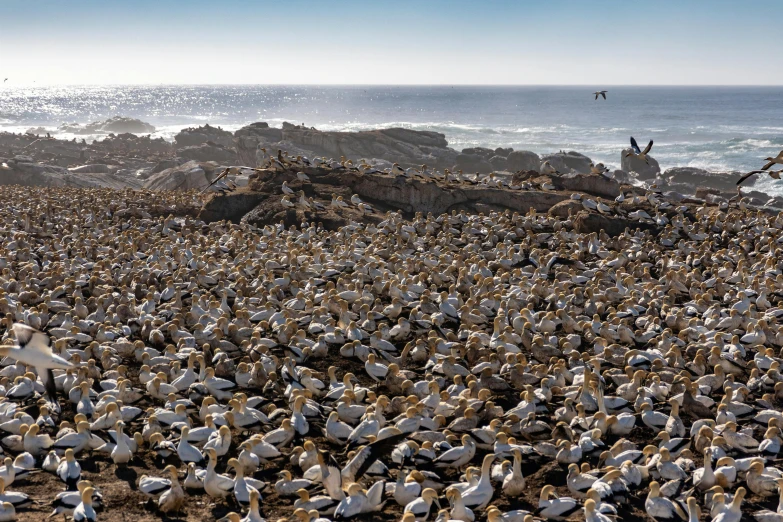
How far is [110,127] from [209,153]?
193 feet

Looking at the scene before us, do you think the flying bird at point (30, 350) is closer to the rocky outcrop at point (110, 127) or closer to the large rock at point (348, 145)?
the large rock at point (348, 145)

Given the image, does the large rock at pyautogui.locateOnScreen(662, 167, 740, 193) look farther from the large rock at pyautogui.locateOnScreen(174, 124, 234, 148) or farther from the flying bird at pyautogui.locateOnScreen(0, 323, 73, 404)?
the flying bird at pyautogui.locateOnScreen(0, 323, 73, 404)

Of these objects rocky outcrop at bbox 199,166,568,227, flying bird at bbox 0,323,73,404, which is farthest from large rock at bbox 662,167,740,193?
flying bird at bbox 0,323,73,404

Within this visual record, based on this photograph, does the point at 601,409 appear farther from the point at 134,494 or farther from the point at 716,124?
the point at 716,124

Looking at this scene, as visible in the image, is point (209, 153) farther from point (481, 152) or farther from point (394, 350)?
point (394, 350)

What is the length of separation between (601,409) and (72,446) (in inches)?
287

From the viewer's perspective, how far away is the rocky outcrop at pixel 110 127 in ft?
353

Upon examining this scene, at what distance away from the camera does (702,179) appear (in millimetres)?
53094

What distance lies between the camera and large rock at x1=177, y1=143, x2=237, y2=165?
200 ft

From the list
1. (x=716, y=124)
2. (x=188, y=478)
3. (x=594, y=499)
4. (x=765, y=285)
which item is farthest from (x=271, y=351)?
(x=716, y=124)

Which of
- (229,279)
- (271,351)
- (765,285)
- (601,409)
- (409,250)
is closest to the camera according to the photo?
(601,409)

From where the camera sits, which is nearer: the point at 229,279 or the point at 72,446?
the point at 72,446

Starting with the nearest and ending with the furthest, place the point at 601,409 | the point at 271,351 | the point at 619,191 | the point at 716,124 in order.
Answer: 1. the point at 601,409
2. the point at 271,351
3. the point at 619,191
4. the point at 716,124

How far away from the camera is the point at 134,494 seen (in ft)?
29.9
